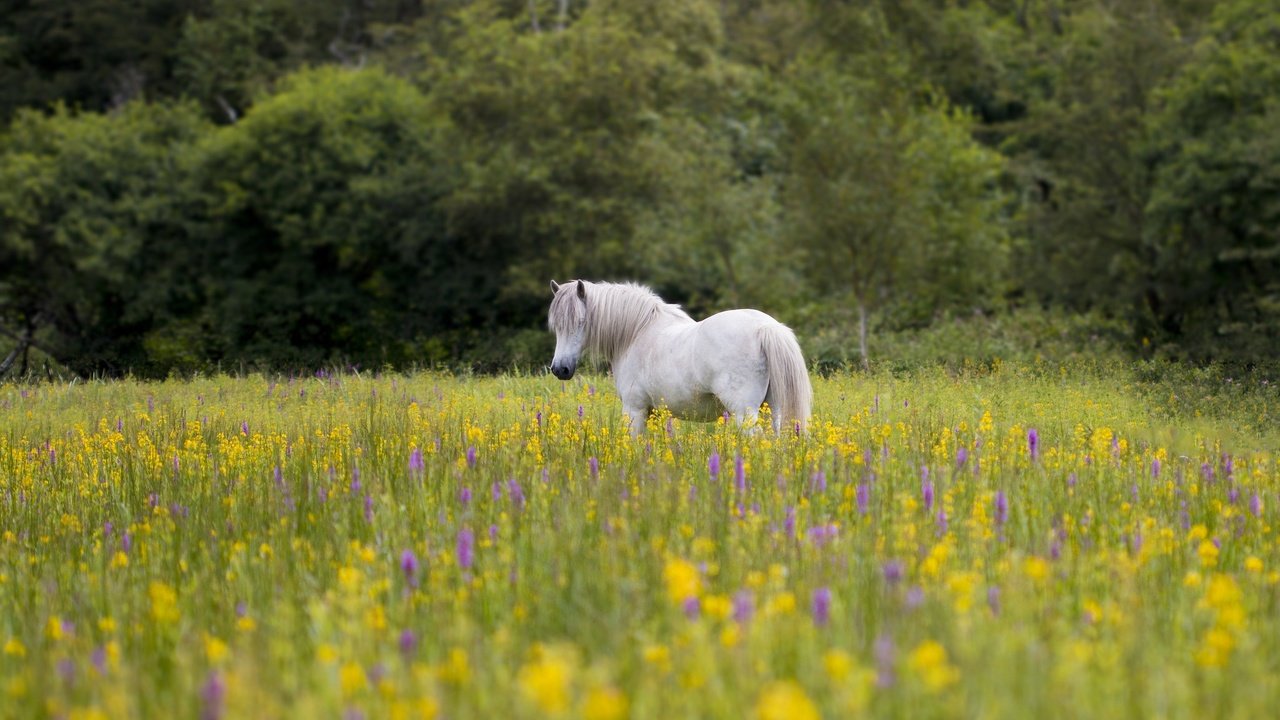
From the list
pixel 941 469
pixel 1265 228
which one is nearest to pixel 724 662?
pixel 941 469

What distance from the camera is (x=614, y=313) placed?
9.22 meters

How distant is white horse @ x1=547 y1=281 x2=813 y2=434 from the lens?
8180mm

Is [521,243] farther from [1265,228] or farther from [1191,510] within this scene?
[1191,510]

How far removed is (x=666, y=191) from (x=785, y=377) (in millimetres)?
21601

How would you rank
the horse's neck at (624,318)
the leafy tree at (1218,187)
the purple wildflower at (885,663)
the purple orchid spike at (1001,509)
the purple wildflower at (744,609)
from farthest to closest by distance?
1. the leafy tree at (1218,187)
2. the horse's neck at (624,318)
3. the purple orchid spike at (1001,509)
4. the purple wildflower at (744,609)
5. the purple wildflower at (885,663)

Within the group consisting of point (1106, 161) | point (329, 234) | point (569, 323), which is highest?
point (1106, 161)

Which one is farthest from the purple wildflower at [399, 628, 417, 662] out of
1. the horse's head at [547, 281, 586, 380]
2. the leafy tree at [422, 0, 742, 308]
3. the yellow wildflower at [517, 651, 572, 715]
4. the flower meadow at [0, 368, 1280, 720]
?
the leafy tree at [422, 0, 742, 308]

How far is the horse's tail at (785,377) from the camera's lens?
8125 millimetres

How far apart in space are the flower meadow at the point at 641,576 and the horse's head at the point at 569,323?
801 mm

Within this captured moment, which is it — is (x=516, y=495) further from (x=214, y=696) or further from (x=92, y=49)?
(x=92, y=49)

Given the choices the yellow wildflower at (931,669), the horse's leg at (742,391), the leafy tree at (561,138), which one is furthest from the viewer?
the leafy tree at (561,138)

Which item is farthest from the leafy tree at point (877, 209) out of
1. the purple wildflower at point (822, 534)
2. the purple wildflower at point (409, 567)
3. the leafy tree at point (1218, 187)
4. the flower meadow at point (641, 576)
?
the purple wildflower at point (409, 567)

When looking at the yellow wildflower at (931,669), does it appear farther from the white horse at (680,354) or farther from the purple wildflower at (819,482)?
the white horse at (680,354)

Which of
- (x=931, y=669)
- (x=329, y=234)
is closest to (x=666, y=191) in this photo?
(x=329, y=234)
